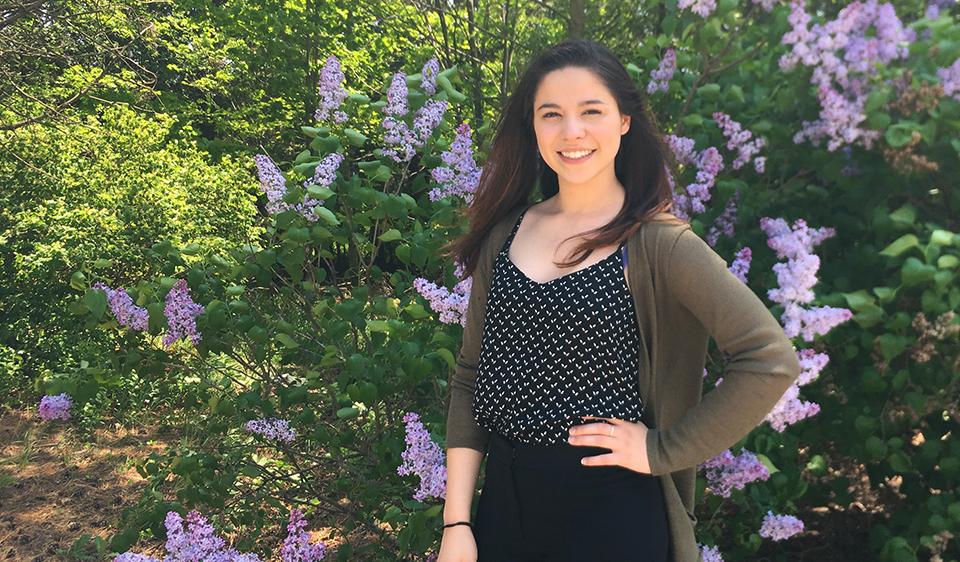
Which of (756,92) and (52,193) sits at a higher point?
(756,92)

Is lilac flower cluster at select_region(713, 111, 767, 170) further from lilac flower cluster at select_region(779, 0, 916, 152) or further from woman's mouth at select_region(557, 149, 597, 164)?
woman's mouth at select_region(557, 149, 597, 164)

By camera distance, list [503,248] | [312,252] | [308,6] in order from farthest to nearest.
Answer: [308,6] < [312,252] < [503,248]

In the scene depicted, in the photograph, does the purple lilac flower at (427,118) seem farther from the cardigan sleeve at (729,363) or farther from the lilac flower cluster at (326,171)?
the cardigan sleeve at (729,363)

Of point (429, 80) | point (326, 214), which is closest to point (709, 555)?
point (326, 214)

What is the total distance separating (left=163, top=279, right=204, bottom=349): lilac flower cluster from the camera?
2.49m

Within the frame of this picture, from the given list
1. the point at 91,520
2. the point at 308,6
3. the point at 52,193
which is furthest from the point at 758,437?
the point at 308,6

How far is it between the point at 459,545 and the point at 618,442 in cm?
42

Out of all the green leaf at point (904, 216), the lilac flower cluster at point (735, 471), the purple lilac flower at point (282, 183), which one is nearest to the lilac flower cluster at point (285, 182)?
the purple lilac flower at point (282, 183)

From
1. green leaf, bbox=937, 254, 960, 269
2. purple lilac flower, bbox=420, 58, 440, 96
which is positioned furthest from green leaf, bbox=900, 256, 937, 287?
purple lilac flower, bbox=420, 58, 440, 96

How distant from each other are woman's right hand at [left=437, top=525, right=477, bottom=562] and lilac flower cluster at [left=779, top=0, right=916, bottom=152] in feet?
4.51

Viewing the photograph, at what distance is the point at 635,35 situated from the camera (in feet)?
13.6

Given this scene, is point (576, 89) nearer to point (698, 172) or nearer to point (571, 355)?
point (571, 355)

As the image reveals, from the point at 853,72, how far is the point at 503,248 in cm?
109

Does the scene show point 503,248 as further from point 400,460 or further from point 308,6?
Result: point 308,6
